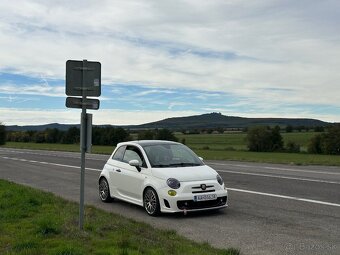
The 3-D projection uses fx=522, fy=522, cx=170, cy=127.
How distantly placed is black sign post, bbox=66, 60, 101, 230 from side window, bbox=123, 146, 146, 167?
3.11 metres

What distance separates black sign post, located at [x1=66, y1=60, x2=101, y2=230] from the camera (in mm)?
8453

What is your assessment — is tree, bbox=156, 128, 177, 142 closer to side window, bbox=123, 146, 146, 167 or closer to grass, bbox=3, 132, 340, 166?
grass, bbox=3, 132, 340, 166

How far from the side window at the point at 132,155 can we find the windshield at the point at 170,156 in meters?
0.19

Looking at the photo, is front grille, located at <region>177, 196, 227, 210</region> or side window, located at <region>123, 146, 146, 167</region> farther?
side window, located at <region>123, 146, 146, 167</region>

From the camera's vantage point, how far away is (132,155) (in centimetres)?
1215

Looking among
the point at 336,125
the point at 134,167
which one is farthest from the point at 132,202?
the point at 336,125

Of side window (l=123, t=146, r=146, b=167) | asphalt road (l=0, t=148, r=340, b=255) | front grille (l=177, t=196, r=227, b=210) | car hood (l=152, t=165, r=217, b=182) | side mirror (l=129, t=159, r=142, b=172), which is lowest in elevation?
asphalt road (l=0, t=148, r=340, b=255)

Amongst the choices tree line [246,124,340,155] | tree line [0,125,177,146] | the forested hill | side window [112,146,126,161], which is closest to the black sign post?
side window [112,146,126,161]

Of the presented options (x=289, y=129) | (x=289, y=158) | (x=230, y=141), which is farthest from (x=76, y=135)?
(x=289, y=158)

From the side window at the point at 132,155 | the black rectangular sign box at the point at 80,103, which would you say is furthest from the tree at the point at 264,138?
the black rectangular sign box at the point at 80,103

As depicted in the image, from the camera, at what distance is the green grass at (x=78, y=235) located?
7.00m

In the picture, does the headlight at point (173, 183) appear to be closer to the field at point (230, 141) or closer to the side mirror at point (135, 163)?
the side mirror at point (135, 163)

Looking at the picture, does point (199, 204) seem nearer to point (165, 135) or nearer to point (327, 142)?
point (327, 142)

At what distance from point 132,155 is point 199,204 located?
2348 millimetres
